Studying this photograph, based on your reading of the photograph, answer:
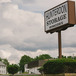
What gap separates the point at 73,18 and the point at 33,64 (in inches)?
3317

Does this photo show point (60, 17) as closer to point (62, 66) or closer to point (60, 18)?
point (60, 18)

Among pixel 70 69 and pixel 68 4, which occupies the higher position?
pixel 68 4

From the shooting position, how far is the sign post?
55.9 ft

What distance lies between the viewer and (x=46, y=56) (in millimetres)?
162750

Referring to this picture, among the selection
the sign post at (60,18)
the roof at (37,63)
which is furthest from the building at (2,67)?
the sign post at (60,18)

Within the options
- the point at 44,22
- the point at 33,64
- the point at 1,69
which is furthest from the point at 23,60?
the point at 44,22

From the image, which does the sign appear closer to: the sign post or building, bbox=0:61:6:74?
the sign post

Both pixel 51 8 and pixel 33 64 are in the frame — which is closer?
pixel 51 8

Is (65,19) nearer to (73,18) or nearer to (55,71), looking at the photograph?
(73,18)

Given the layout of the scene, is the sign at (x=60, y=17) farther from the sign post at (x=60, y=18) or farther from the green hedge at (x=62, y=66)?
the green hedge at (x=62, y=66)

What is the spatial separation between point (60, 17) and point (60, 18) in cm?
8

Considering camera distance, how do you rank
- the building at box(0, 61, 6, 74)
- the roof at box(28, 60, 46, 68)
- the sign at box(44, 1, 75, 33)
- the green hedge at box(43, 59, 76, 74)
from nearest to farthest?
the green hedge at box(43, 59, 76, 74) → the sign at box(44, 1, 75, 33) → the roof at box(28, 60, 46, 68) → the building at box(0, 61, 6, 74)

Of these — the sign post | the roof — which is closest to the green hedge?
the sign post

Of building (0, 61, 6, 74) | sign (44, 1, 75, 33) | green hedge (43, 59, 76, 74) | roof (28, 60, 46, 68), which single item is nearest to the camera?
green hedge (43, 59, 76, 74)
